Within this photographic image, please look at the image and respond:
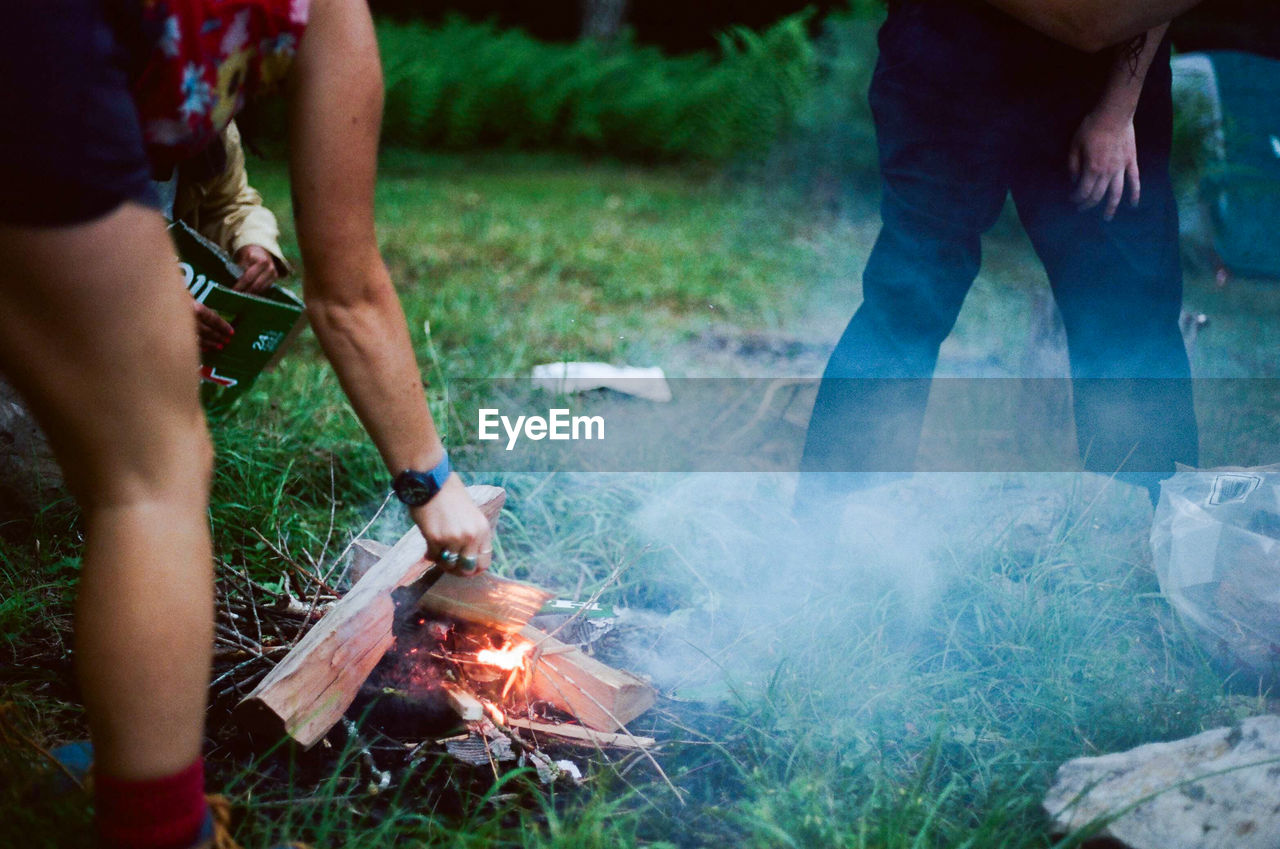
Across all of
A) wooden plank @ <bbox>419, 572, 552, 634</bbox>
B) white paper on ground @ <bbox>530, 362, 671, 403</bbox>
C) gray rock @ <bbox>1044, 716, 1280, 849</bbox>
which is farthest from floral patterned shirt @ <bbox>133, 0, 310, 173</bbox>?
white paper on ground @ <bbox>530, 362, 671, 403</bbox>

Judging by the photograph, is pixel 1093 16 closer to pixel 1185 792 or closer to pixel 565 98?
pixel 1185 792

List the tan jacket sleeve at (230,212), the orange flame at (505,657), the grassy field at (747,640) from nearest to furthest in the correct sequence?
the grassy field at (747,640), the orange flame at (505,657), the tan jacket sleeve at (230,212)

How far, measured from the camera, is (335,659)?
1.71 m

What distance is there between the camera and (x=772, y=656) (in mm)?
2084

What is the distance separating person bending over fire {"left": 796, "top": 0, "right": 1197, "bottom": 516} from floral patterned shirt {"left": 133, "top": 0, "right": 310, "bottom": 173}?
1435mm

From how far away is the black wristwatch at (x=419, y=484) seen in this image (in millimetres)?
1481

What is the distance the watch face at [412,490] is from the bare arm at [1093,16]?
1.47 m

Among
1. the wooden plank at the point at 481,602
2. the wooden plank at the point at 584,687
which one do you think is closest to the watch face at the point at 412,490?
the wooden plank at the point at 481,602

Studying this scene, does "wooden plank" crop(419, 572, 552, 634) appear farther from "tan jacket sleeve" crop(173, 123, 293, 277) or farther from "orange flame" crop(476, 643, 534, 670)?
"tan jacket sleeve" crop(173, 123, 293, 277)

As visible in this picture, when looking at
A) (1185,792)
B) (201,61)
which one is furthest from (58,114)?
(1185,792)

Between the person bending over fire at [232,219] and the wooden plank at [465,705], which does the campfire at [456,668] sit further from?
the person bending over fire at [232,219]

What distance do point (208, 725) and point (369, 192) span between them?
1.10m

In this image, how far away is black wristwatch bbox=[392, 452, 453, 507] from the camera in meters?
1.48

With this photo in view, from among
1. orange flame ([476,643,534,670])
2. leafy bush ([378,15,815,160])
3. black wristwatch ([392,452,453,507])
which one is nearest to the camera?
black wristwatch ([392,452,453,507])
